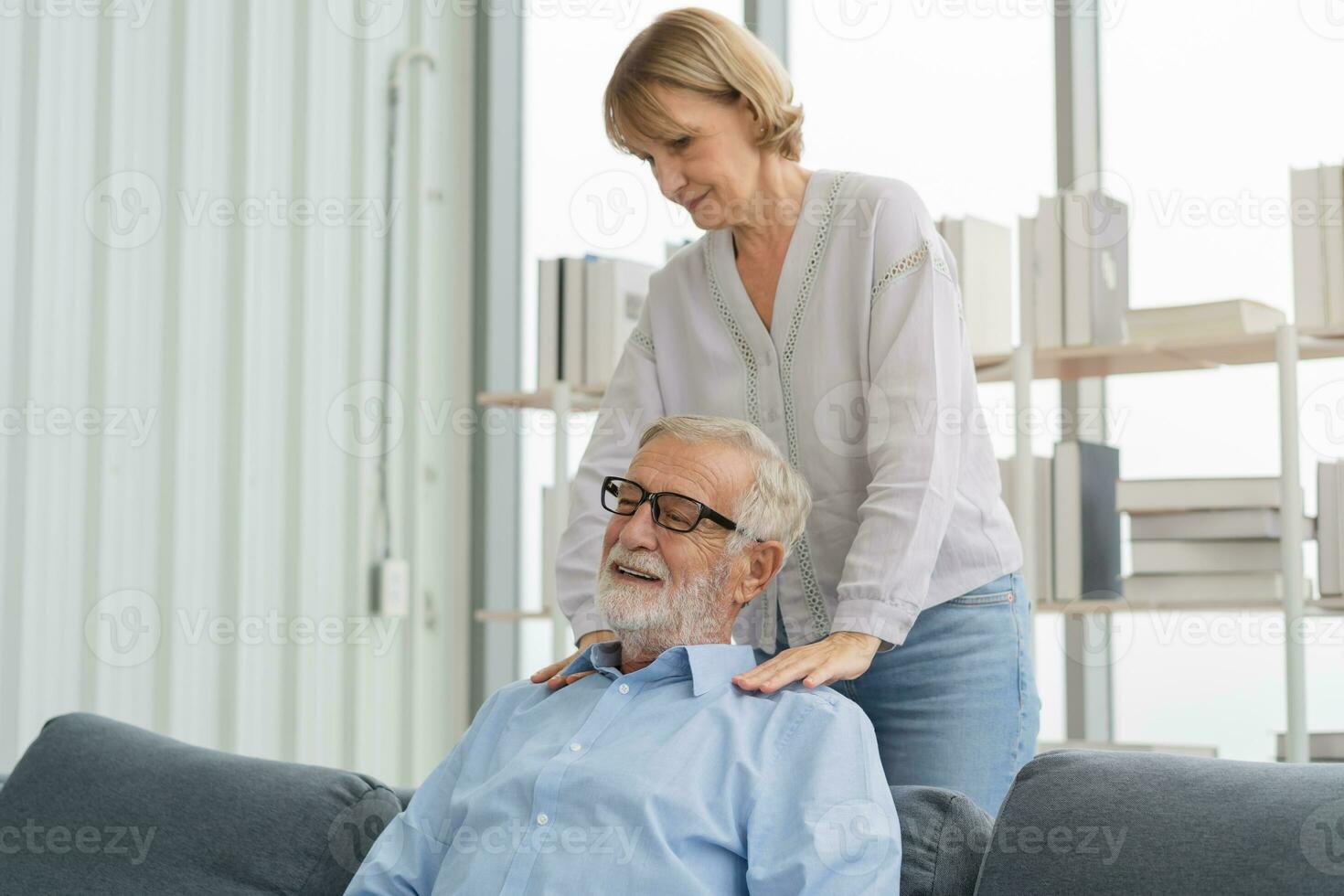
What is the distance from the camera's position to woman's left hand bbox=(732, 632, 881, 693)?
4.83 feet

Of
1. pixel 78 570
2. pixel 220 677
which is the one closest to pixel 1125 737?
pixel 220 677

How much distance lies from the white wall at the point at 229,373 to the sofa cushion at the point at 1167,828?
223 centimetres

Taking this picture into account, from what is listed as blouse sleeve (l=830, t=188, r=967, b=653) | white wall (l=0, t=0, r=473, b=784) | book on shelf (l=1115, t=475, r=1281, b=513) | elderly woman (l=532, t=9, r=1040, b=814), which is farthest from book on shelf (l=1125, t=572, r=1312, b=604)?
white wall (l=0, t=0, r=473, b=784)

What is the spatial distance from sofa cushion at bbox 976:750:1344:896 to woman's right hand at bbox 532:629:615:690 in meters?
0.57

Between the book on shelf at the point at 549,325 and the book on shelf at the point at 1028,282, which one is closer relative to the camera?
the book on shelf at the point at 1028,282

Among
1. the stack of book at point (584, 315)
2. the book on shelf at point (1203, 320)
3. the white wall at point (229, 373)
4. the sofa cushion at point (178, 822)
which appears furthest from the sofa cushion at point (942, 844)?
the white wall at point (229, 373)

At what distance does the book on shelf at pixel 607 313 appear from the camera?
319 cm

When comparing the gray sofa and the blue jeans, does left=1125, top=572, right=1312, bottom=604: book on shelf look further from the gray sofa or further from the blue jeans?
the gray sofa

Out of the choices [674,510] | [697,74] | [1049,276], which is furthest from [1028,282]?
[674,510]

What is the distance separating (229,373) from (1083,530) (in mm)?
1952

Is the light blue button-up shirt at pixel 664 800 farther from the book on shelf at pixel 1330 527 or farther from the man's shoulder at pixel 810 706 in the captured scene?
the book on shelf at pixel 1330 527

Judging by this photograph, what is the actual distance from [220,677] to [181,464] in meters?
0.50

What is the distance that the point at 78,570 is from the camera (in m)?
2.96

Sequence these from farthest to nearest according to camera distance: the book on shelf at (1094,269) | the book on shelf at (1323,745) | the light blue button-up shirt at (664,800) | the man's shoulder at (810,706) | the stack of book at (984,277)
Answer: the stack of book at (984,277) → the book on shelf at (1094,269) → the book on shelf at (1323,745) → the man's shoulder at (810,706) → the light blue button-up shirt at (664,800)
